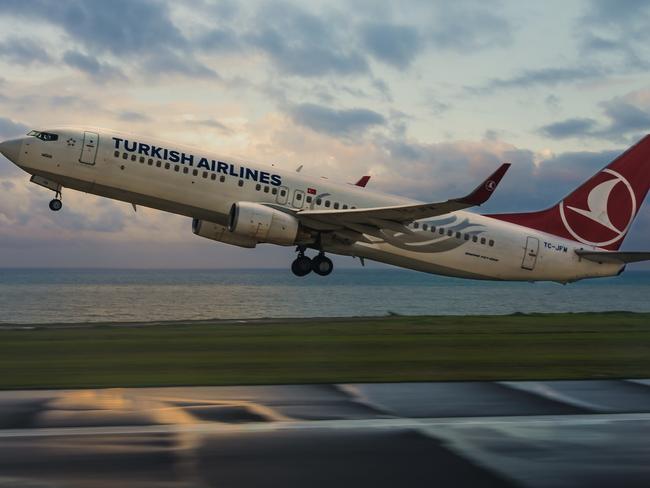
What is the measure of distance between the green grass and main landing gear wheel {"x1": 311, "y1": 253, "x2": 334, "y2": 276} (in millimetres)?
2811

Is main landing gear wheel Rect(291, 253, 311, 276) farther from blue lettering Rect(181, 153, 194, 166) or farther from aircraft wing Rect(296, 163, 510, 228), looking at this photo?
blue lettering Rect(181, 153, 194, 166)

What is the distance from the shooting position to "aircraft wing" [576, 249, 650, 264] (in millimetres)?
Result: 38281

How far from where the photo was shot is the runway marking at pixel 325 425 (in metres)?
11.8

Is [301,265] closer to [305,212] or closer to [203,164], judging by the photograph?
[305,212]

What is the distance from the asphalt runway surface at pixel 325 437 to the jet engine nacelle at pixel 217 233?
18774 mm

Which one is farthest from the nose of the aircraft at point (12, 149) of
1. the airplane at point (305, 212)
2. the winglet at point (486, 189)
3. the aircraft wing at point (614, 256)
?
the aircraft wing at point (614, 256)

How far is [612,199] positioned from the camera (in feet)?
146

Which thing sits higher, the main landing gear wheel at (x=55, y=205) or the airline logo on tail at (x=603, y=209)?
the airline logo on tail at (x=603, y=209)

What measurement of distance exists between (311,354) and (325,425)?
43.9ft

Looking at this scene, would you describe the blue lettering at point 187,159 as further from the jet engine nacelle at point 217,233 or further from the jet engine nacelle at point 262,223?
the jet engine nacelle at point 217,233

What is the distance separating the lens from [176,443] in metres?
11.1

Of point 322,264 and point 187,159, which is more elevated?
point 187,159

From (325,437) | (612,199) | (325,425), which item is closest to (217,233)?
(612,199)

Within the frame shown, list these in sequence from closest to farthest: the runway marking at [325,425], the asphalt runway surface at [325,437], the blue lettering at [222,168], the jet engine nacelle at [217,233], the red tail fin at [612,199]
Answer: the asphalt runway surface at [325,437]
the runway marking at [325,425]
the blue lettering at [222,168]
the jet engine nacelle at [217,233]
the red tail fin at [612,199]
